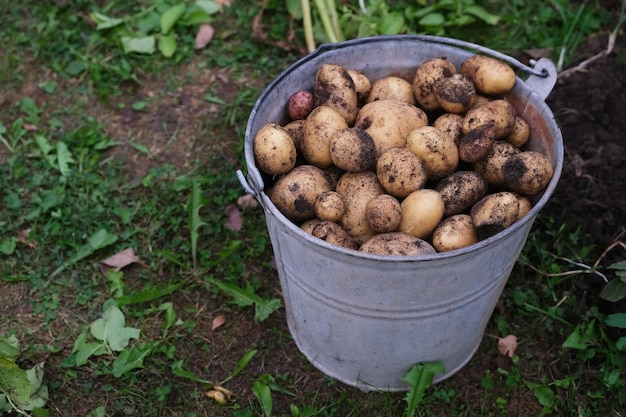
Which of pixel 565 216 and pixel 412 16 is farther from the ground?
pixel 412 16

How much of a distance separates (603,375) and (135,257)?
1.77 metres

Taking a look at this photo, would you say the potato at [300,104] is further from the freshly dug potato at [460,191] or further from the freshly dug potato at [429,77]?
the freshly dug potato at [460,191]

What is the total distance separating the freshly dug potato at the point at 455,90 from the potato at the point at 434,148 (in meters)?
0.15

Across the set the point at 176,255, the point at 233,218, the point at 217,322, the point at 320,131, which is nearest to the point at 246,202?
the point at 233,218

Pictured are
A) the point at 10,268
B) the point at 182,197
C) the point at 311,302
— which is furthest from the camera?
the point at 182,197

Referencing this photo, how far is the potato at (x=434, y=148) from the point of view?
201 centimetres

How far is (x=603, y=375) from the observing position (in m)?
2.31

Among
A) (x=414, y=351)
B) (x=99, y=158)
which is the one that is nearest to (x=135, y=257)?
(x=99, y=158)

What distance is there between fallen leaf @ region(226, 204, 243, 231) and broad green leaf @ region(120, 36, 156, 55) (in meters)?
1.11

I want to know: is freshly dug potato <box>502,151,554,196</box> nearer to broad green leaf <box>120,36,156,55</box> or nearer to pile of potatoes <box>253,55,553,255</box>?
pile of potatoes <box>253,55,553,255</box>

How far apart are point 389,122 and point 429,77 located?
22 cm

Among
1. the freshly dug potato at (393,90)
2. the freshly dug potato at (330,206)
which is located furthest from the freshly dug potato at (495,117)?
the freshly dug potato at (330,206)

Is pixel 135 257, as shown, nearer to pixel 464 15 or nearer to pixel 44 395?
pixel 44 395

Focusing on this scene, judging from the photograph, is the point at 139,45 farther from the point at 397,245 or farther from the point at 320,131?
the point at 397,245
